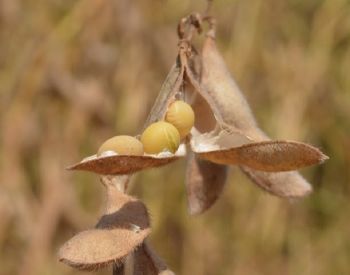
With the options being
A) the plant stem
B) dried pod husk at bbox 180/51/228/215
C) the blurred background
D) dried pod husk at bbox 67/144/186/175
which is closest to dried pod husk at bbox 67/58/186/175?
dried pod husk at bbox 67/144/186/175

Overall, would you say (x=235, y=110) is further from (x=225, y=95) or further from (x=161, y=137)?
(x=161, y=137)

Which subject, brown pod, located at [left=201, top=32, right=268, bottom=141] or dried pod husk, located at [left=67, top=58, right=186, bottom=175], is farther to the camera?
brown pod, located at [left=201, top=32, right=268, bottom=141]

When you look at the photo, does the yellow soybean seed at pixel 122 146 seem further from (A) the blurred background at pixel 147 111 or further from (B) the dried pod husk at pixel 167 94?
(A) the blurred background at pixel 147 111

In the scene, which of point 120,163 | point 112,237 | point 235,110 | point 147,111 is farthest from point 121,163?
point 147,111

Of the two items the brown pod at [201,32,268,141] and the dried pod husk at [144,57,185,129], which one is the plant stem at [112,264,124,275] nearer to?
the dried pod husk at [144,57,185,129]

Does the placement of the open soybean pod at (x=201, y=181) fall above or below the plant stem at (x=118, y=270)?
above

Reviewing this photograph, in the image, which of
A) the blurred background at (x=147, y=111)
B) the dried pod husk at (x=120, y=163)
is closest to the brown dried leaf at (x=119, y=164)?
the dried pod husk at (x=120, y=163)
